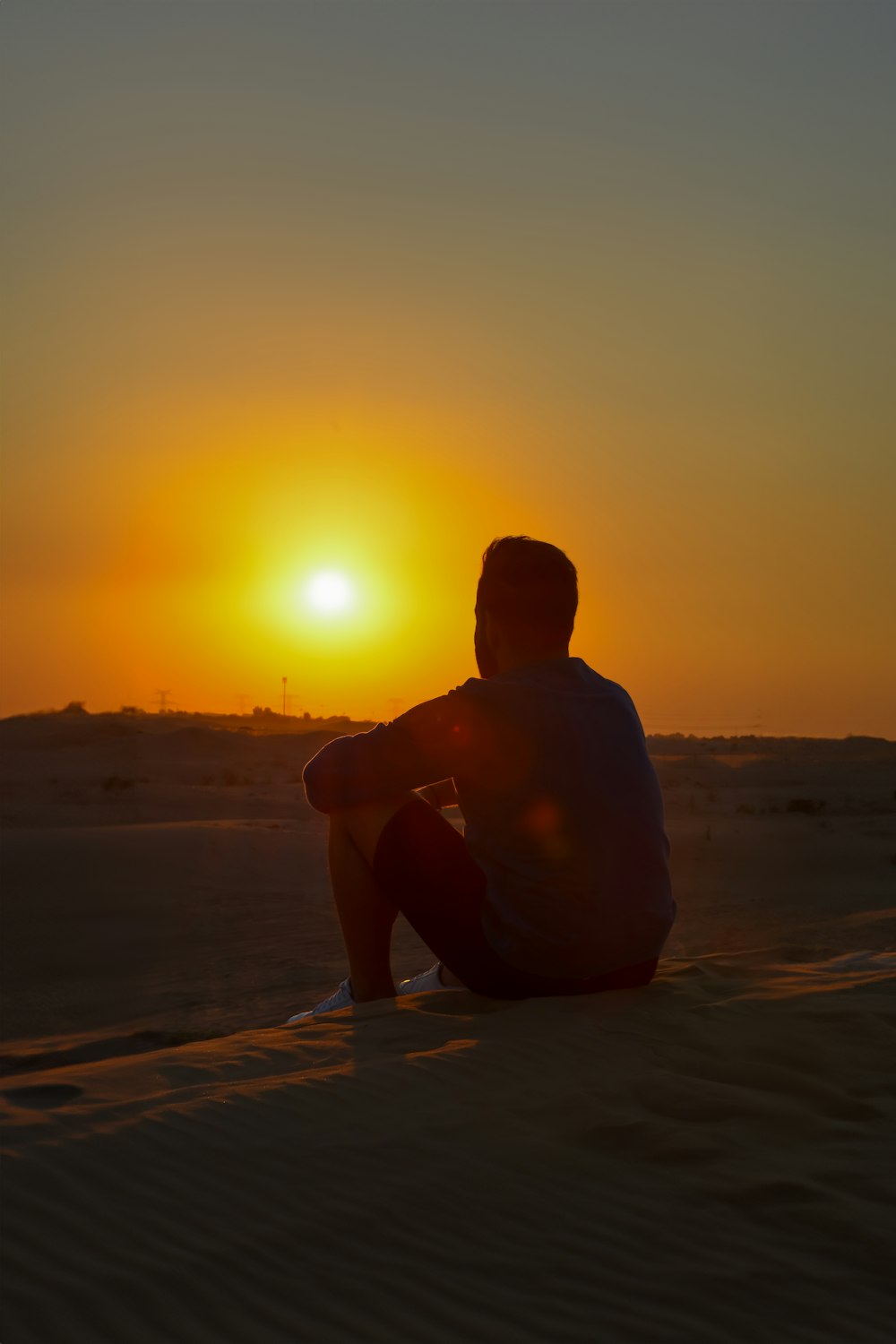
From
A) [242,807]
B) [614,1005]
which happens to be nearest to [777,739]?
[242,807]

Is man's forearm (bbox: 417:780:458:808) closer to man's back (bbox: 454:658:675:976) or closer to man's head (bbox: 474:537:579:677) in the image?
man's back (bbox: 454:658:675:976)

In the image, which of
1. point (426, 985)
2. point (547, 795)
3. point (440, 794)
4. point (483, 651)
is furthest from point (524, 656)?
point (426, 985)

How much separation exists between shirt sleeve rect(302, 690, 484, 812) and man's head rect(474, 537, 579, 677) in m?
0.27

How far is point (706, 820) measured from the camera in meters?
18.2

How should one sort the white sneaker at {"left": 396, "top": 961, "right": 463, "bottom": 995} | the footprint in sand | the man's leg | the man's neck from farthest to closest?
the white sneaker at {"left": 396, "top": 961, "right": 463, "bottom": 995} < the man's leg < the man's neck < the footprint in sand

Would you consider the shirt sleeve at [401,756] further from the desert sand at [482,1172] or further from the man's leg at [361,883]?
the desert sand at [482,1172]

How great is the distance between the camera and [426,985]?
481cm

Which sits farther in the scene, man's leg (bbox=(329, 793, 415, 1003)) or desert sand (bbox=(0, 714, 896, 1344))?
man's leg (bbox=(329, 793, 415, 1003))

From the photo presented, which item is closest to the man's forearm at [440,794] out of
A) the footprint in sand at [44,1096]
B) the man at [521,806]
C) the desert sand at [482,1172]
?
the man at [521,806]

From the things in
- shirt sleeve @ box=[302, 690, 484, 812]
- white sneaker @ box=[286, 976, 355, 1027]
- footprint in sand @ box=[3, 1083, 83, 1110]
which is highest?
shirt sleeve @ box=[302, 690, 484, 812]

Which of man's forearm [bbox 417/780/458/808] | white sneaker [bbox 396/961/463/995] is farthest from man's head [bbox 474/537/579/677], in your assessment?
white sneaker [bbox 396/961/463/995]

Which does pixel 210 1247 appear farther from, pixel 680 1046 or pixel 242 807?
pixel 242 807

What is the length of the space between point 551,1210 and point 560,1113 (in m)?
0.55

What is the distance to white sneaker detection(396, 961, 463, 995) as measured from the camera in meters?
4.75
